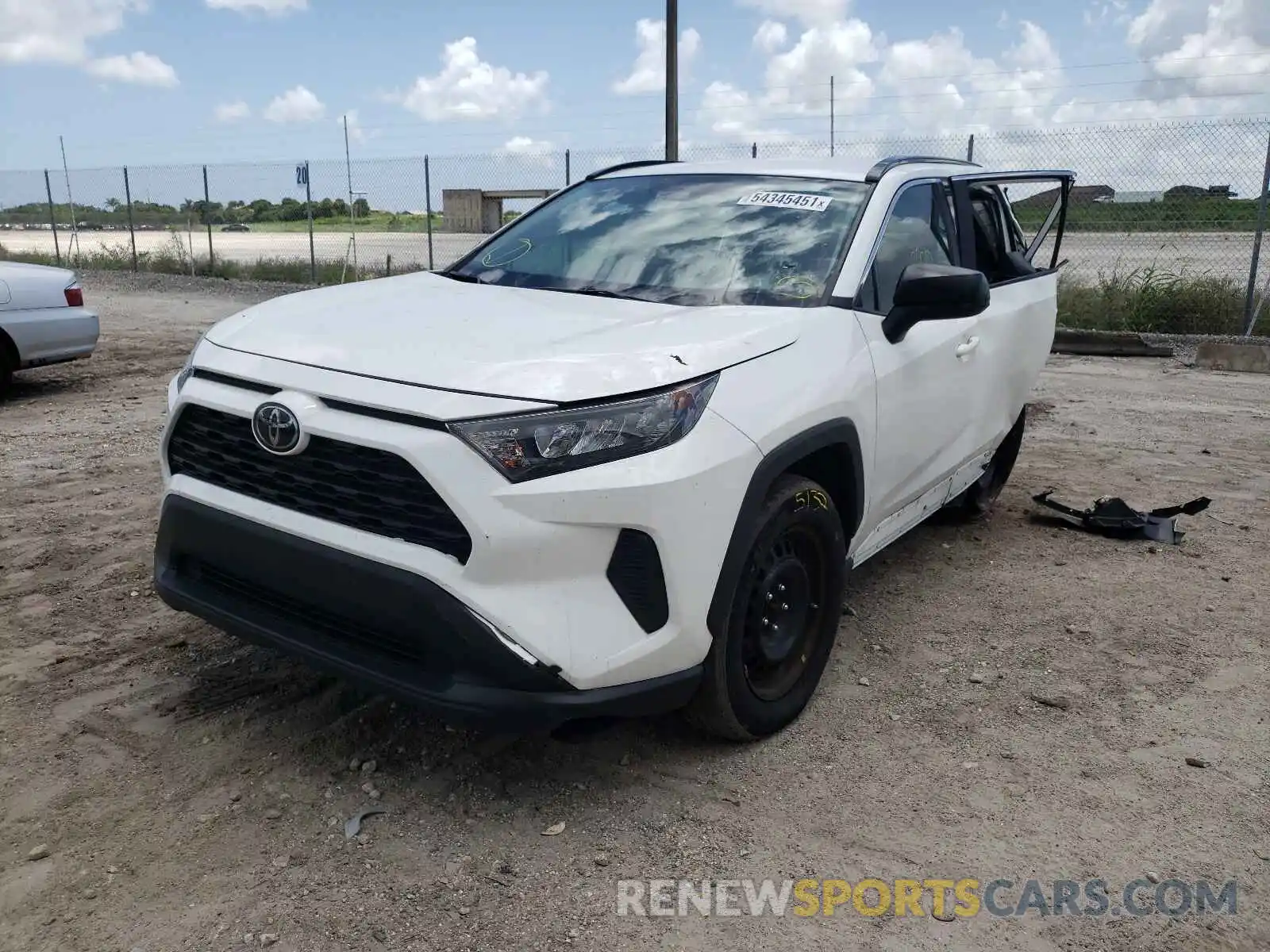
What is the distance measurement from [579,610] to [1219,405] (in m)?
7.71

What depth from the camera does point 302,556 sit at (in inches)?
106

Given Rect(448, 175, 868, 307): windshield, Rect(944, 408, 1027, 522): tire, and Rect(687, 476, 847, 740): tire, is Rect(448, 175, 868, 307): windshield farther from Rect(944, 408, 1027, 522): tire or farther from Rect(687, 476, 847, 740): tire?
Rect(944, 408, 1027, 522): tire

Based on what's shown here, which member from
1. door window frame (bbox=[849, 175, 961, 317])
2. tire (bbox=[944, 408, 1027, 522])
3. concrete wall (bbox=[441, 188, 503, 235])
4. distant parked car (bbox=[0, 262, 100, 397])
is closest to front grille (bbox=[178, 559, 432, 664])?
door window frame (bbox=[849, 175, 961, 317])

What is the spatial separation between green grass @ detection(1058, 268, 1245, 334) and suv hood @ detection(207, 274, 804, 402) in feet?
34.1

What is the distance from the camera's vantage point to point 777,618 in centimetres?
323

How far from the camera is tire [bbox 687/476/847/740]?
9.71 ft

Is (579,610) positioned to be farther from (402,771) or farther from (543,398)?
(402,771)

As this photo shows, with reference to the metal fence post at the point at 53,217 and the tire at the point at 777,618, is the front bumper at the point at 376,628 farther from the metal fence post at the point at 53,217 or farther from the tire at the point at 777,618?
the metal fence post at the point at 53,217

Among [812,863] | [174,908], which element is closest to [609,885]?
[812,863]

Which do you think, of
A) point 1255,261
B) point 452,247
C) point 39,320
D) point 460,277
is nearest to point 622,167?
point 460,277

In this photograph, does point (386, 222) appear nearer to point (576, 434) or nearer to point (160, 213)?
point (160, 213)

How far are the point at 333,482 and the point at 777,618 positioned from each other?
1.38 metres

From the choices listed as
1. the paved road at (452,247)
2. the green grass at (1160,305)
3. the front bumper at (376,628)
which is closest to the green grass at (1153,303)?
the green grass at (1160,305)

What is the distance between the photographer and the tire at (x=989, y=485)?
5.54 meters
